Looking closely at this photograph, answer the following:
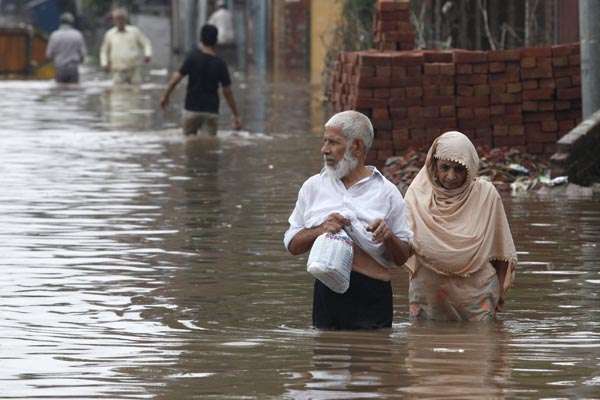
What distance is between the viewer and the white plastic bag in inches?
318

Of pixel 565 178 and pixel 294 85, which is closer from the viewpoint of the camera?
pixel 565 178

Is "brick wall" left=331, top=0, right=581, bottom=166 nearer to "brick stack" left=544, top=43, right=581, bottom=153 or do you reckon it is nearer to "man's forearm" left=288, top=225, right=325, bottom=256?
"brick stack" left=544, top=43, right=581, bottom=153

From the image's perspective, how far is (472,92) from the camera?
17281mm

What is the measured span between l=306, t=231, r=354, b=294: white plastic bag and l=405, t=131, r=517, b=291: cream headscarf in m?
0.79

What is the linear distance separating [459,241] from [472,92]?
8491 millimetres

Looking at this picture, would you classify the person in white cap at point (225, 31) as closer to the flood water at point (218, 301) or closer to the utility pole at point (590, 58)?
the flood water at point (218, 301)

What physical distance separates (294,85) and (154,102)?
680 centimetres

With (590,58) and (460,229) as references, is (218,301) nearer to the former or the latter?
(460,229)

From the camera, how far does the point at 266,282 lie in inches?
432

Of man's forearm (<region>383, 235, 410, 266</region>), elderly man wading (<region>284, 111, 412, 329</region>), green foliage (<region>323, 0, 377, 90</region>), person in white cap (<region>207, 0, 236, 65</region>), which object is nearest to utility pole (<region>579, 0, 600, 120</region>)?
elderly man wading (<region>284, 111, 412, 329</region>)

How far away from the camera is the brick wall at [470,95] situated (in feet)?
55.9

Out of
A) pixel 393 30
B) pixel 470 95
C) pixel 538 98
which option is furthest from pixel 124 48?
pixel 538 98

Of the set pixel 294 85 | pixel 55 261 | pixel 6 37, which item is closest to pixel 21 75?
pixel 6 37

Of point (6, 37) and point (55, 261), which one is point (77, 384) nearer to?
point (55, 261)
